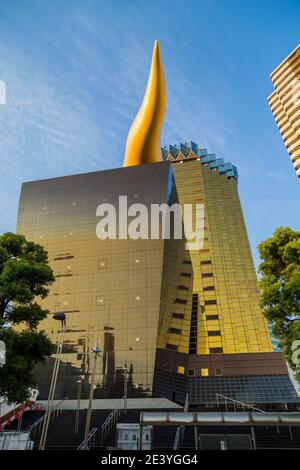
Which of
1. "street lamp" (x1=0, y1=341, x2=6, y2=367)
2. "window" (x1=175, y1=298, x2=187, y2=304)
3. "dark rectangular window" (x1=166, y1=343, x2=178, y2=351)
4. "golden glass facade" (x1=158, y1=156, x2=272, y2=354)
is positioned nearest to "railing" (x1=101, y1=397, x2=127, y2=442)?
"golden glass facade" (x1=158, y1=156, x2=272, y2=354)

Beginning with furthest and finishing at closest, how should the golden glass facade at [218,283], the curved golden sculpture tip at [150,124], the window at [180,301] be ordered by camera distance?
the curved golden sculpture tip at [150,124] → the golden glass facade at [218,283] → the window at [180,301]

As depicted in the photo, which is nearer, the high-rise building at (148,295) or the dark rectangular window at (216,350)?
the high-rise building at (148,295)

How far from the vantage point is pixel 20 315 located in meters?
17.7

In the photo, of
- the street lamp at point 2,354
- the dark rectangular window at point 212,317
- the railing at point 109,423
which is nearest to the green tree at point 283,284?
the street lamp at point 2,354

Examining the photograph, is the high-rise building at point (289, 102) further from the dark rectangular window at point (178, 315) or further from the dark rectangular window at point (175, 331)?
the dark rectangular window at point (175, 331)

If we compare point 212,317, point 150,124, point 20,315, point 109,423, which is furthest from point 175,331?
point 150,124

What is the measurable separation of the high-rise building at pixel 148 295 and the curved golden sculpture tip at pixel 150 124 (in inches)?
7.6

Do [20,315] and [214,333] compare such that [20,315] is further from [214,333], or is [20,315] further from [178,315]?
[214,333]

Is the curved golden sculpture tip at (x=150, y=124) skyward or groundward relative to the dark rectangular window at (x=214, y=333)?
skyward

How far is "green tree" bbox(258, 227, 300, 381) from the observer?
1670cm

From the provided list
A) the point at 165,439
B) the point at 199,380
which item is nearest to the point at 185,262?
the point at 199,380

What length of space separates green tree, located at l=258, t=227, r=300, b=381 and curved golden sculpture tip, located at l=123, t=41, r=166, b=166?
40.5m

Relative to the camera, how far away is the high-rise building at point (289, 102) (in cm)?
7888
